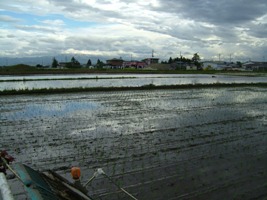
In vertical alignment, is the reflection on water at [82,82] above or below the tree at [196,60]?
below

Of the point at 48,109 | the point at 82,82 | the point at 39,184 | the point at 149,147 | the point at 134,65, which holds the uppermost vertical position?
the point at 134,65

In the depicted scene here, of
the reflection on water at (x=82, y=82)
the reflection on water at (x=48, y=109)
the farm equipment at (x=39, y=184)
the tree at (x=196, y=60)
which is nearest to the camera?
the farm equipment at (x=39, y=184)

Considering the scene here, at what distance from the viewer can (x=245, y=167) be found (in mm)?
5824

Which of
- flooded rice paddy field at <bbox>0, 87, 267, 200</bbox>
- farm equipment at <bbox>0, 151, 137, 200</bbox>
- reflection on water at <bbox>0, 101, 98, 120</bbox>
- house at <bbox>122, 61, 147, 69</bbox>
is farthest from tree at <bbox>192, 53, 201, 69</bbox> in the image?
farm equipment at <bbox>0, 151, 137, 200</bbox>

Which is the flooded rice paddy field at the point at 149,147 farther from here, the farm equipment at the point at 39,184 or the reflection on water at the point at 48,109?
the farm equipment at the point at 39,184

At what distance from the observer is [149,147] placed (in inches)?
279

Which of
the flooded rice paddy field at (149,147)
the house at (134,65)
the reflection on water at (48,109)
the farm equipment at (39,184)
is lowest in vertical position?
the flooded rice paddy field at (149,147)

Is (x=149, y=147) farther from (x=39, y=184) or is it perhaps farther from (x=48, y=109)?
(x=48, y=109)

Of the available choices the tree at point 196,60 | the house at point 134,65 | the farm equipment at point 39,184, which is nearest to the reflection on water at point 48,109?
the farm equipment at point 39,184

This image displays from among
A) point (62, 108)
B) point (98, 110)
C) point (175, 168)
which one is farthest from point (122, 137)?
point (62, 108)

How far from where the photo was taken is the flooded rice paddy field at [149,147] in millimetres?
4871

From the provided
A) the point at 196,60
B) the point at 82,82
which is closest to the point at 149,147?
the point at 82,82

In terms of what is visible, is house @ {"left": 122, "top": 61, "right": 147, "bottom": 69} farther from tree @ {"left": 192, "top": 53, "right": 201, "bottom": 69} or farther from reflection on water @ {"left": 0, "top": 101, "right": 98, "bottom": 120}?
reflection on water @ {"left": 0, "top": 101, "right": 98, "bottom": 120}

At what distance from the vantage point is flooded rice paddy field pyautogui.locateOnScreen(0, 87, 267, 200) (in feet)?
16.0
